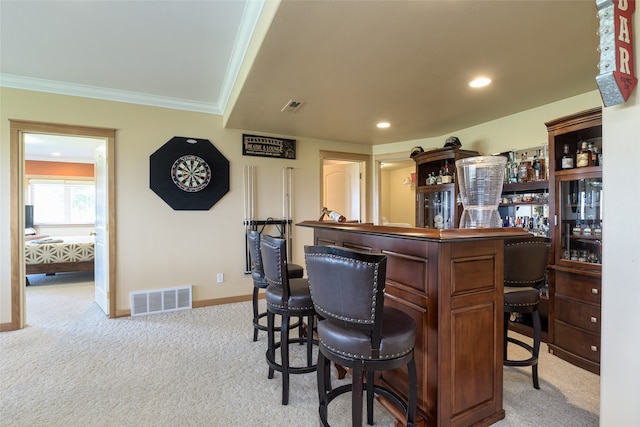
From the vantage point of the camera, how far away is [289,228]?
4.37m

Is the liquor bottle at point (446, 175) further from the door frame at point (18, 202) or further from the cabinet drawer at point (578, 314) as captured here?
the door frame at point (18, 202)

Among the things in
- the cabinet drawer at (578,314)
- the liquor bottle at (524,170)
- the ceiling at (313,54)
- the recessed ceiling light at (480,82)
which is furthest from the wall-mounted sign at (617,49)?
the liquor bottle at (524,170)

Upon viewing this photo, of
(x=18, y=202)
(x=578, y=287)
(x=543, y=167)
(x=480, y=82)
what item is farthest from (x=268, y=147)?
(x=578, y=287)

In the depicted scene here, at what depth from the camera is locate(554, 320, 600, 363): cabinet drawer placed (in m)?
2.31

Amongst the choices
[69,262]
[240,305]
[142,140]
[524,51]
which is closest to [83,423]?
[240,305]

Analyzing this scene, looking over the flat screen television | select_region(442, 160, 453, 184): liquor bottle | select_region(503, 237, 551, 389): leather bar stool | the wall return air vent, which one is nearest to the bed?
the flat screen television

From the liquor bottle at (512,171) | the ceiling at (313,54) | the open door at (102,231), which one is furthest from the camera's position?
the open door at (102,231)

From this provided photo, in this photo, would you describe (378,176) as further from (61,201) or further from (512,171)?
A: (61,201)

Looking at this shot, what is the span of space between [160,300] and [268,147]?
243 cm

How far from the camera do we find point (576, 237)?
8.64 feet

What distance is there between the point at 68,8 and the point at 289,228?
313 centimetres

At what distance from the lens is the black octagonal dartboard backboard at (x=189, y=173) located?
364cm

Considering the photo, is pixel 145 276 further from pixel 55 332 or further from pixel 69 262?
pixel 69 262

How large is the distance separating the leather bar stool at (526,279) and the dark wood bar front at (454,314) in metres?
0.48
